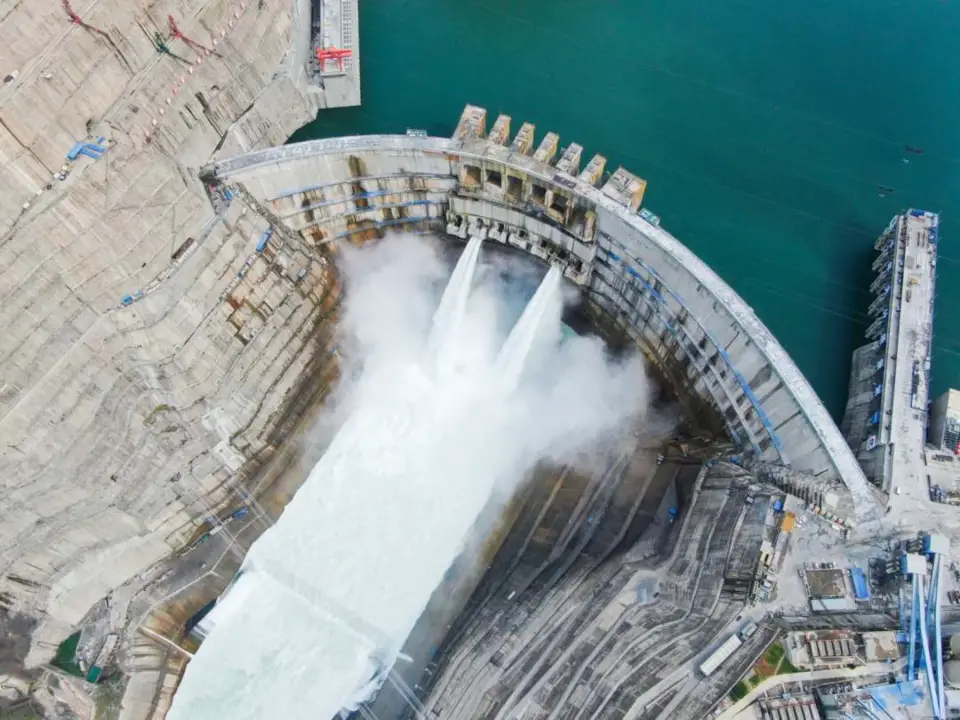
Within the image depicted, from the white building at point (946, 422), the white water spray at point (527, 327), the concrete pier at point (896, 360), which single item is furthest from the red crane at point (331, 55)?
the white building at point (946, 422)

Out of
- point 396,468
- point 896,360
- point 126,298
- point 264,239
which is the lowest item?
point 126,298

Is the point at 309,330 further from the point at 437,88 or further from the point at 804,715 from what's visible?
the point at 804,715

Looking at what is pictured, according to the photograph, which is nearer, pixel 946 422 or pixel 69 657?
pixel 946 422

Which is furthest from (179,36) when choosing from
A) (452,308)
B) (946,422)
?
(946,422)

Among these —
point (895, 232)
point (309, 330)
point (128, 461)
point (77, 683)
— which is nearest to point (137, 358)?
point (128, 461)

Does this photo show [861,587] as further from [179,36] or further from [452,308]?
[179,36]

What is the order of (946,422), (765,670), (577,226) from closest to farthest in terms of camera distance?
(765,670)
(946,422)
(577,226)
